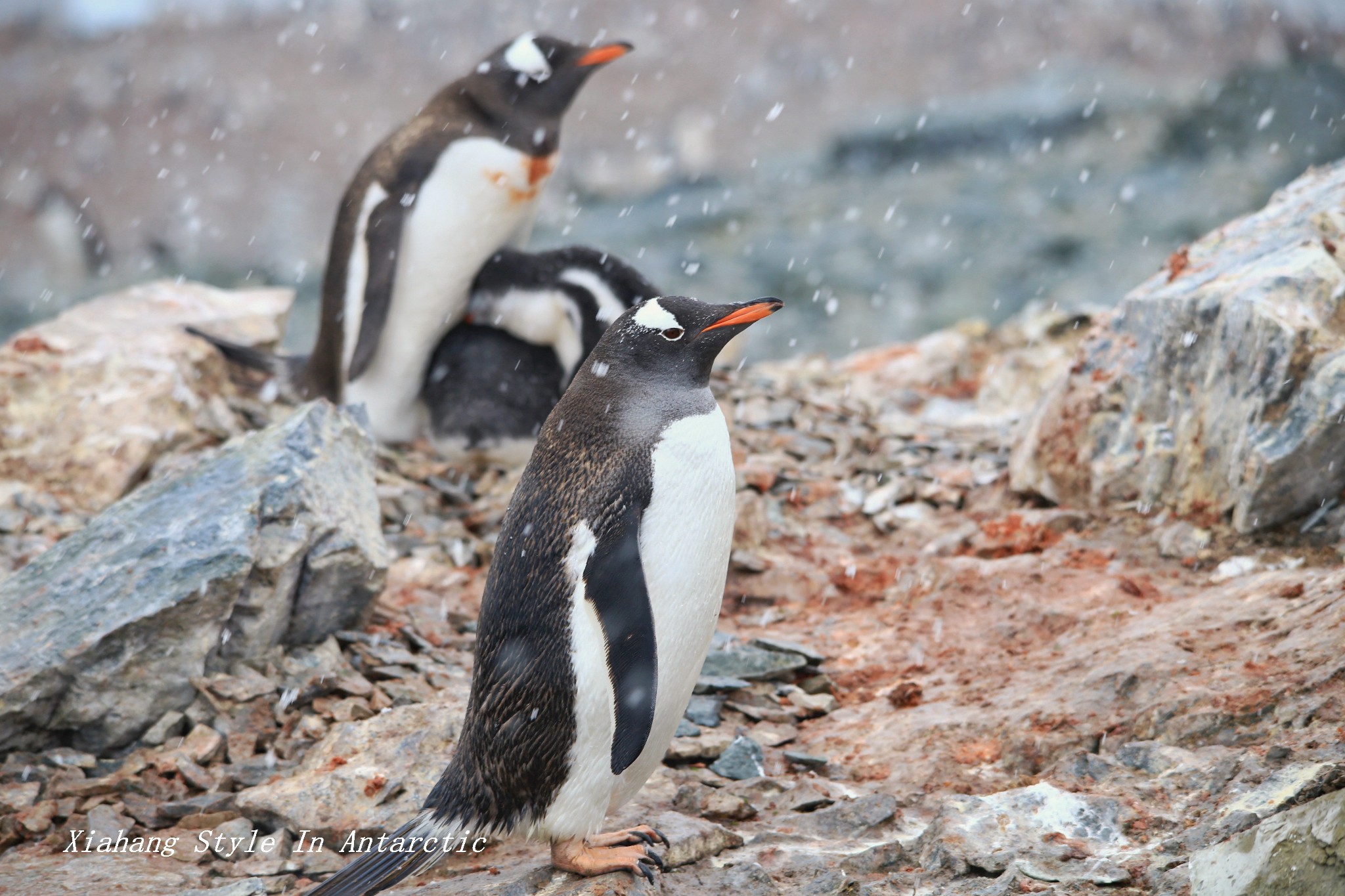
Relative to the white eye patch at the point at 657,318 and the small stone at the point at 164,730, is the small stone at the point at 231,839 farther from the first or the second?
the white eye patch at the point at 657,318

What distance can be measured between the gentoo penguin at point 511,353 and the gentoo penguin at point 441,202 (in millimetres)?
112

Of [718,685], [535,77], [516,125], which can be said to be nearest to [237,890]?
[718,685]

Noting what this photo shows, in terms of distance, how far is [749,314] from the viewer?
2.20 meters

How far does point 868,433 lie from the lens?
17.4 ft

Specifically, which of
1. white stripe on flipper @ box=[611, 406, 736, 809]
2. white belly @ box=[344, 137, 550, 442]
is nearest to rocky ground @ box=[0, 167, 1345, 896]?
white stripe on flipper @ box=[611, 406, 736, 809]

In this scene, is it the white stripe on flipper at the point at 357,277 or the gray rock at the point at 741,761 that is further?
the white stripe on flipper at the point at 357,277

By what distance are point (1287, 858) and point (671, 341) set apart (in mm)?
1293

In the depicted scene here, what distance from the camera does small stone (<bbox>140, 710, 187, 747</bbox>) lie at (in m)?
2.81

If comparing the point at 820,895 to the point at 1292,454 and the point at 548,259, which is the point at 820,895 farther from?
the point at 548,259

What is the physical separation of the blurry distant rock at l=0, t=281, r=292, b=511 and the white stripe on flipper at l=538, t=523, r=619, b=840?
2.80 metres

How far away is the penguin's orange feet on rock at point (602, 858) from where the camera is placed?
2023mm

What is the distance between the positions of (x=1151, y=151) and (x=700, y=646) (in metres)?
16.8

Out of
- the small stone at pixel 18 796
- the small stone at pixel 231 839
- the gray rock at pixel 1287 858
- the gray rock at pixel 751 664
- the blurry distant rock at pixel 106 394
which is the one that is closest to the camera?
the gray rock at pixel 1287 858

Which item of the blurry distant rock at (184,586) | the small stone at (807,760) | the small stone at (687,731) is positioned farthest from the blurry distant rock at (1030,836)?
the blurry distant rock at (184,586)
